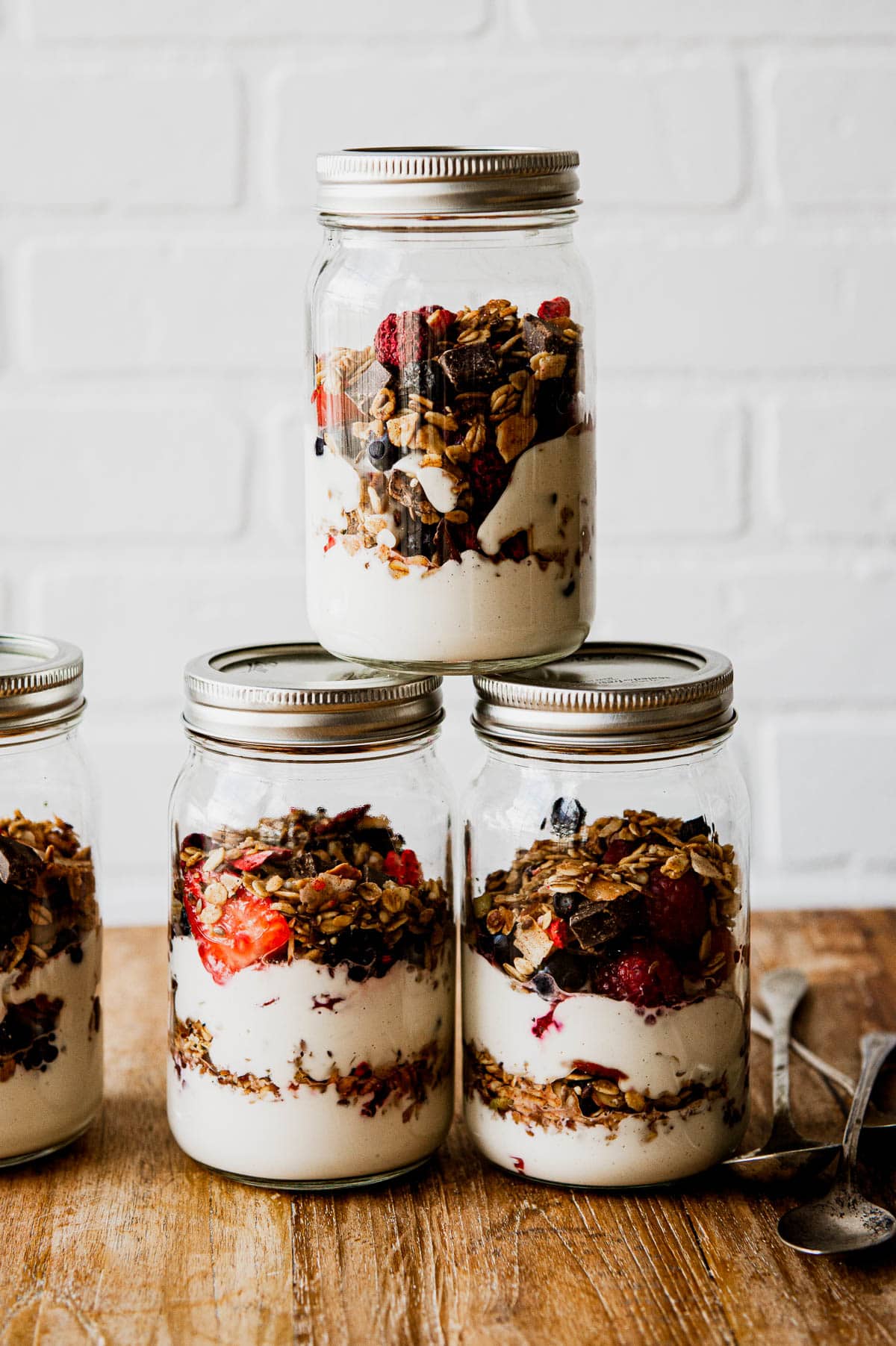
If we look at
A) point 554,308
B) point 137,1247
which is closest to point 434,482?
point 554,308

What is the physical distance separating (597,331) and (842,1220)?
81cm

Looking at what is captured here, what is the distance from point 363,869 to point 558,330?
1.05ft

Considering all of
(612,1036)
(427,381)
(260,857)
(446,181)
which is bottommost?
(612,1036)

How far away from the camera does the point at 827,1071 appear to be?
A: 1098 mm

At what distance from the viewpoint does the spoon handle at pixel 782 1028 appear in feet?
3.31

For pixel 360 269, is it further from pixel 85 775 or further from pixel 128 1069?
pixel 128 1069

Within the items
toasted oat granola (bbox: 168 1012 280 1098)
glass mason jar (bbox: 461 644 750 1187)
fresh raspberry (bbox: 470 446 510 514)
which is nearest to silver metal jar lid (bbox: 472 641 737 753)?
glass mason jar (bbox: 461 644 750 1187)

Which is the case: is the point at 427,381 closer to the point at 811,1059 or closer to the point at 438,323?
the point at 438,323

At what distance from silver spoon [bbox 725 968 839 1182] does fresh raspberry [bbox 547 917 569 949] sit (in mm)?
177

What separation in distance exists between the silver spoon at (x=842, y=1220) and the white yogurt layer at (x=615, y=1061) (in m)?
0.07

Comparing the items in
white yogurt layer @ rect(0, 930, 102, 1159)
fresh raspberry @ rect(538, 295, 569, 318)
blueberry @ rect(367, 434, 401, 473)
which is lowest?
white yogurt layer @ rect(0, 930, 102, 1159)

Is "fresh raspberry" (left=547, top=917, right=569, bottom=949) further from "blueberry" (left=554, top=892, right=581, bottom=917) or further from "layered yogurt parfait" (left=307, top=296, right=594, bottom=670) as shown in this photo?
"layered yogurt parfait" (left=307, top=296, right=594, bottom=670)

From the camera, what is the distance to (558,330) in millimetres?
905

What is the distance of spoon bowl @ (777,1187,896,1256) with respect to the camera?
86 centimetres
